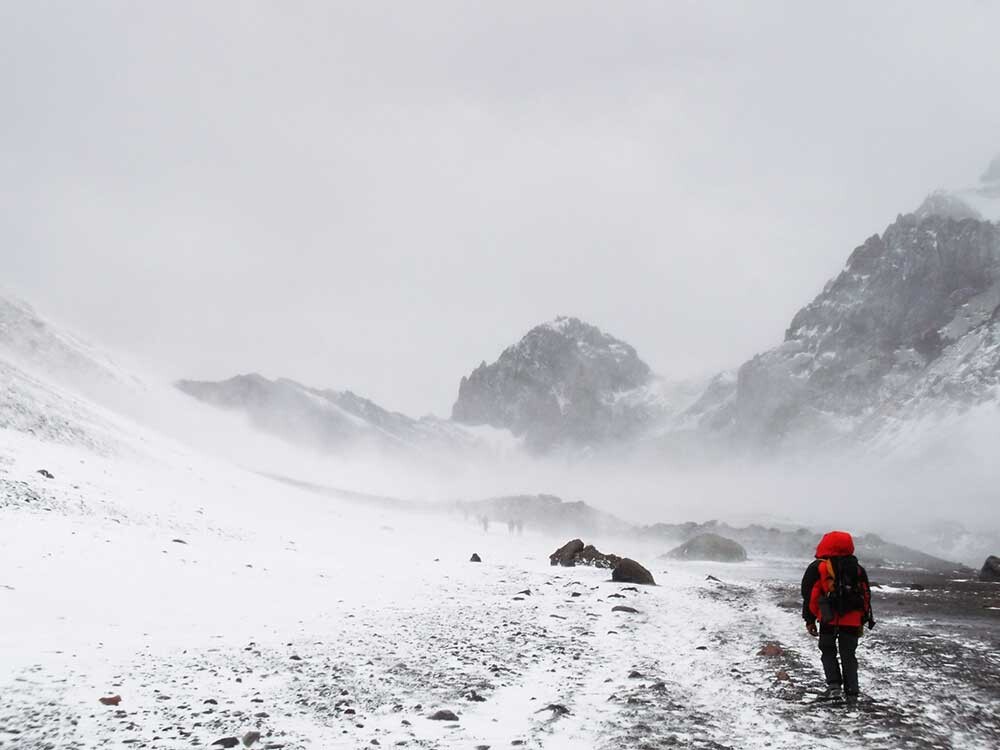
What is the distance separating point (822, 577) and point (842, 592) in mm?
350

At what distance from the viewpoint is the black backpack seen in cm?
1030

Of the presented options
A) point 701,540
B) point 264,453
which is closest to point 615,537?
point 701,540

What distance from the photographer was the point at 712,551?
243 ft

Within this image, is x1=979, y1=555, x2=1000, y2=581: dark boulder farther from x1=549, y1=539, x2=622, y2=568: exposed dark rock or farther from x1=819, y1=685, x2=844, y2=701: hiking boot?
x1=819, y1=685, x2=844, y2=701: hiking boot

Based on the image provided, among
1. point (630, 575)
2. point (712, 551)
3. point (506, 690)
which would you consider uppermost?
point (712, 551)

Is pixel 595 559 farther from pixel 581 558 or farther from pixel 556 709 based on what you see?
pixel 556 709

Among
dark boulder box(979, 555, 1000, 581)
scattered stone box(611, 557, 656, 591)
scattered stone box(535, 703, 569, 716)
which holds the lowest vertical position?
scattered stone box(535, 703, 569, 716)

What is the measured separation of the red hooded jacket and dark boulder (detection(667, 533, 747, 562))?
219 ft

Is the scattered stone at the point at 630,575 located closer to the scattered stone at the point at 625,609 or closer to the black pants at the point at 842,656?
the scattered stone at the point at 625,609

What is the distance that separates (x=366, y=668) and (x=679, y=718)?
17.1 ft

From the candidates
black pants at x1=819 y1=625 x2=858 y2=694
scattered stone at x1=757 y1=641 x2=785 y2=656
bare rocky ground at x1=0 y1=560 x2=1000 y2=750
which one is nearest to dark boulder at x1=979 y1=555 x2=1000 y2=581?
bare rocky ground at x1=0 y1=560 x2=1000 y2=750

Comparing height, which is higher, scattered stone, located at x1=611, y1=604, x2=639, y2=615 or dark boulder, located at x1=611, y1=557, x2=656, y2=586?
dark boulder, located at x1=611, y1=557, x2=656, y2=586

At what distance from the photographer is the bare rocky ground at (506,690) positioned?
7648mm

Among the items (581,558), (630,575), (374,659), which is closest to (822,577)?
(374,659)
